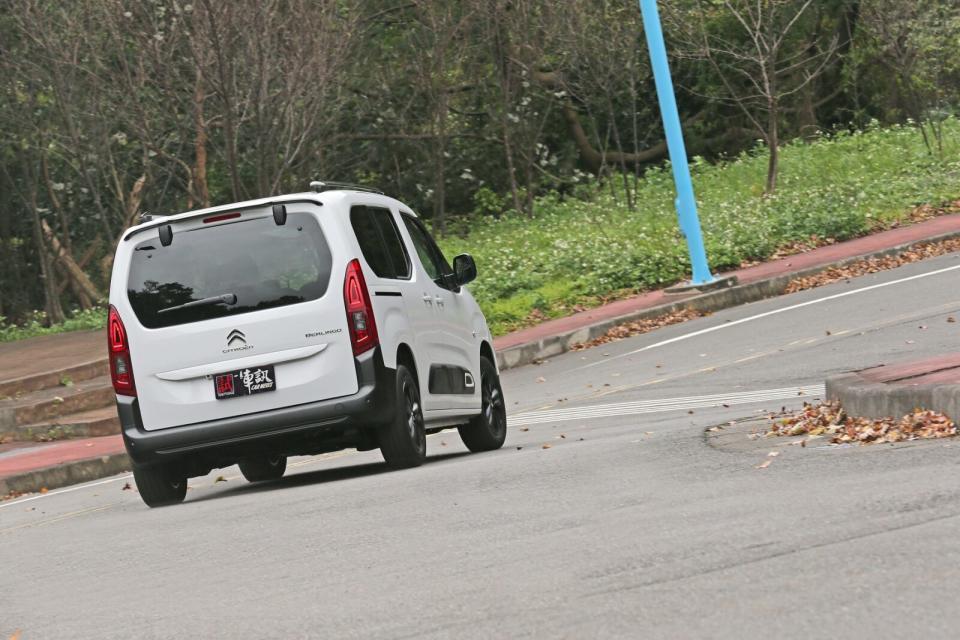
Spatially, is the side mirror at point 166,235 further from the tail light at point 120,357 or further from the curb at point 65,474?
the curb at point 65,474

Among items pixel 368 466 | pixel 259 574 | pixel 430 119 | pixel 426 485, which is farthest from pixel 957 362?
pixel 430 119

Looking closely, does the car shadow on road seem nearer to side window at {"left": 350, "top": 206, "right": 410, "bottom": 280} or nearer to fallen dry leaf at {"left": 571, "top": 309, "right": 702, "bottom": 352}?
side window at {"left": 350, "top": 206, "right": 410, "bottom": 280}

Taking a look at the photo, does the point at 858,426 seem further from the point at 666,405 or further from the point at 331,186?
the point at 666,405

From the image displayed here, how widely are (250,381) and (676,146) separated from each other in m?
12.9

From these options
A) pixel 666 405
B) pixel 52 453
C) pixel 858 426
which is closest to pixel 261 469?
pixel 666 405

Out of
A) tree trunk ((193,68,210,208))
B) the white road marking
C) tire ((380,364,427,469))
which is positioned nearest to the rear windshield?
tire ((380,364,427,469))

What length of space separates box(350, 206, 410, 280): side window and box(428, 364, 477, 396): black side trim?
27.8 inches

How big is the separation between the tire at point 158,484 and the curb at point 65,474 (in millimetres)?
3608

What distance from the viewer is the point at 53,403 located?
18531mm

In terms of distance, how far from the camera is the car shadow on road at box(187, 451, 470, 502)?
1104 centimetres

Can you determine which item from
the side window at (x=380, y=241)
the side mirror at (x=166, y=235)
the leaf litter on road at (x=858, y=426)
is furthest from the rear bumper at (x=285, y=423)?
the leaf litter on road at (x=858, y=426)

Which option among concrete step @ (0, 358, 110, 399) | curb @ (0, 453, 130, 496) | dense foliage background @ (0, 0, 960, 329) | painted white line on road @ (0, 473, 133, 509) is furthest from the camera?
dense foliage background @ (0, 0, 960, 329)

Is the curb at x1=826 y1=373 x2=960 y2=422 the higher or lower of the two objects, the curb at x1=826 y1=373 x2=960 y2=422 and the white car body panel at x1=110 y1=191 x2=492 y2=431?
the lower

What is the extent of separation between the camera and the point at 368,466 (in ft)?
39.3
